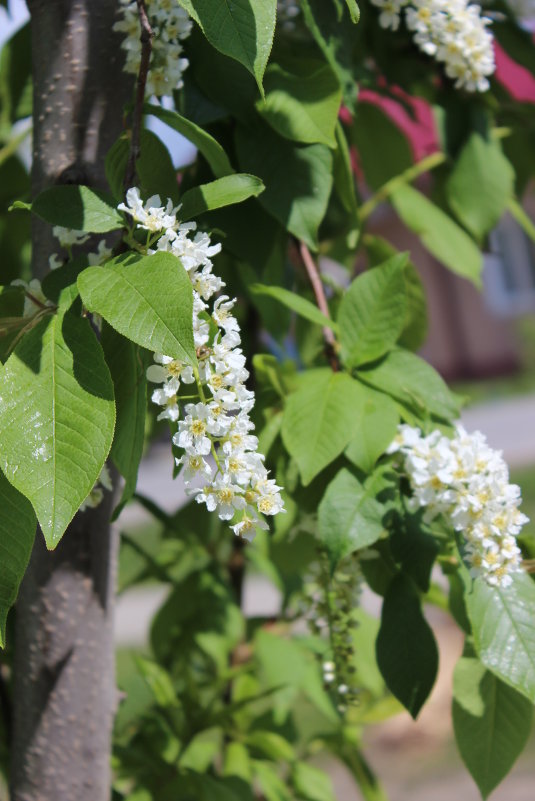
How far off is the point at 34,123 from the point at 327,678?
68 cm

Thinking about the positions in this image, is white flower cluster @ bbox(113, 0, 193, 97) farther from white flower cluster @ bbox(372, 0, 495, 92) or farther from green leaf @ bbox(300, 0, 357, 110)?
white flower cluster @ bbox(372, 0, 495, 92)

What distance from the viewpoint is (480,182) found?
1.43 m

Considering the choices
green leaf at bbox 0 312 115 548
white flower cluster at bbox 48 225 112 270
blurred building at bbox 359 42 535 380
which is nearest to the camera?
green leaf at bbox 0 312 115 548

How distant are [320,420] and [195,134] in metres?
0.30

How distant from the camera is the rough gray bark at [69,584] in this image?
1.00 metres

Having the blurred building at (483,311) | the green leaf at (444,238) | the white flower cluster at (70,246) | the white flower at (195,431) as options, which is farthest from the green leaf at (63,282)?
the blurred building at (483,311)

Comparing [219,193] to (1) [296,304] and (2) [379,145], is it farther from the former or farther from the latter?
(2) [379,145]

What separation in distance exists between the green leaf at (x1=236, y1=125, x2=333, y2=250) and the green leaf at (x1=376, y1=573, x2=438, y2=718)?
0.37 metres

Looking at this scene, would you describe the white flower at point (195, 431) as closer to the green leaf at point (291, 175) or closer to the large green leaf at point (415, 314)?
the green leaf at point (291, 175)

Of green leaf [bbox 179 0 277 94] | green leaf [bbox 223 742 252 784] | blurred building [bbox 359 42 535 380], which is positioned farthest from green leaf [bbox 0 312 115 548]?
blurred building [bbox 359 42 535 380]

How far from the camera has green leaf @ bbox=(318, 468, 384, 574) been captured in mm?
892

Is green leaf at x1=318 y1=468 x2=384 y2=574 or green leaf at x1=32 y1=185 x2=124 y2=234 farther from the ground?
green leaf at x1=32 y1=185 x2=124 y2=234

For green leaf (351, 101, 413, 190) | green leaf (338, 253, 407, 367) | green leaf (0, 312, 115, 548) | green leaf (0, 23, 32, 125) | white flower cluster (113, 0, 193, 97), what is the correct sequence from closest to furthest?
green leaf (0, 312, 115, 548)
white flower cluster (113, 0, 193, 97)
green leaf (338, 253, 407, 367)
green leaf (0, 23, 32, 125)
green leaf (351, 101, 413, 190)

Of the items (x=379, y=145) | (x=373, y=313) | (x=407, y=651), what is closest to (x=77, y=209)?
(x=373, y=313)
